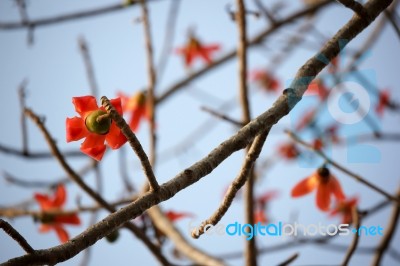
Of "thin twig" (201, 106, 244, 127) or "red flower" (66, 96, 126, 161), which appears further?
"thin twig" (201, 106, 244, 127)

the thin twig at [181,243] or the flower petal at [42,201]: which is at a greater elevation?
the flower petal at [42,201]

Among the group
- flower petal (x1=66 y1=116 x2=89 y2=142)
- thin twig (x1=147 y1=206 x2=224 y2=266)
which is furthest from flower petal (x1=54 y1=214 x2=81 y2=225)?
flower petal (x1=66 y1=116 x2=89 y2=142)

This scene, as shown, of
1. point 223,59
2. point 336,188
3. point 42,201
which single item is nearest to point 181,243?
point 336,188

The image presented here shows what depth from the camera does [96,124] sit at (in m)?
0.76

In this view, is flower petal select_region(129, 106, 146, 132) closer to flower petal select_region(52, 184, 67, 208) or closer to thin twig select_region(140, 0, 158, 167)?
thin twig select_region(140, 0, 158, 167)

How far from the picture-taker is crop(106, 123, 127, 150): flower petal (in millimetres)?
735

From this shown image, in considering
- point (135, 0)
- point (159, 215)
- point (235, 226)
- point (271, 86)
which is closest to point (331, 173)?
point (235, 226)

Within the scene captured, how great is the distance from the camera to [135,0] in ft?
6.60

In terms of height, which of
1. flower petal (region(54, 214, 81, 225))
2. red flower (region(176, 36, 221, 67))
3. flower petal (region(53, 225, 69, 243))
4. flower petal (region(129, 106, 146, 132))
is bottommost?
flower petal (region(53, 225, 69, 243))

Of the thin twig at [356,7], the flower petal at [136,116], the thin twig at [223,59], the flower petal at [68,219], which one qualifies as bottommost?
the thin twig at [356,7]

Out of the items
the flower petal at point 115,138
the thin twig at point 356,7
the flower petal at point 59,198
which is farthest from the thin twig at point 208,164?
the flower petal at point 59,198

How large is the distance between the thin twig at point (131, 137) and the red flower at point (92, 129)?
0.16 metres

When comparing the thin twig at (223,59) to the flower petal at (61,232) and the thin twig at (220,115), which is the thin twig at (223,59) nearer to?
the flower petal at (61,232)

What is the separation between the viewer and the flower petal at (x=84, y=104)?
79cm
